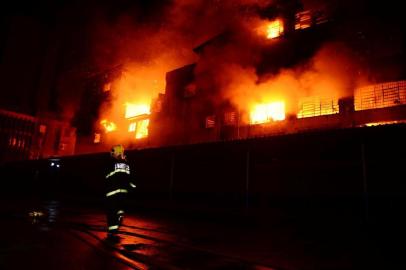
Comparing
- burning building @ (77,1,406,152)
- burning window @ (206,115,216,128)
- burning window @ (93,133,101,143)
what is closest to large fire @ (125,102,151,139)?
burning building @ (77,1,406,152)

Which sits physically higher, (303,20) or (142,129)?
(303,20)

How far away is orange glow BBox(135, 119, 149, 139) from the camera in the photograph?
2158cm

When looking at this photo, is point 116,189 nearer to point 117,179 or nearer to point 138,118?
point 117,179

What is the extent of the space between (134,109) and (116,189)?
18734 mm

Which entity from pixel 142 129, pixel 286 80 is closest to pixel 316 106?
pixel 286 80

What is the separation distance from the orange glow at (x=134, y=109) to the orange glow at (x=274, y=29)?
10871 mm

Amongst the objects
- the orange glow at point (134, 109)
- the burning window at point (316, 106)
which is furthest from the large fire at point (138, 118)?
the burning window at point (316, 106)

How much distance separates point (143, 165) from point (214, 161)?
3760 millimetres

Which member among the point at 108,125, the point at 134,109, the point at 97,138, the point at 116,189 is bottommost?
the point at 116,189

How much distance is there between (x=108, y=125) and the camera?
25266 millimetres

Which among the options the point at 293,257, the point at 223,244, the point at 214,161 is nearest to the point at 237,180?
the point at 214,161

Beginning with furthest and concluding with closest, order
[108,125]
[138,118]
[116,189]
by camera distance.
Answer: [108,125] < [138,118] < [116,189]

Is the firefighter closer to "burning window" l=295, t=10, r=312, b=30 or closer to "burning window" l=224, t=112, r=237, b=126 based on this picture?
"burning window" l=224, t=112, r=237, b=126

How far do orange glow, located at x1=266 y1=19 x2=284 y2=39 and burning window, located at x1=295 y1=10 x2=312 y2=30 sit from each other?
2.51ft
